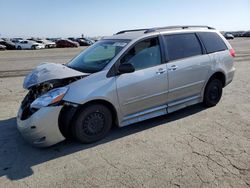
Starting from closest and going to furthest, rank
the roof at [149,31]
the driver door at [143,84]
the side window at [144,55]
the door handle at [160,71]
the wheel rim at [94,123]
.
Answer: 1. the wheel rim at [94,123]
2. the driver door at [143,84]
3. the side window at [144,55]
4. the door handle at [160,71]
5. the roof at [149,31]

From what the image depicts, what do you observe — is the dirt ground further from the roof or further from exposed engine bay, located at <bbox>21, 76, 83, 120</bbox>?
the roof

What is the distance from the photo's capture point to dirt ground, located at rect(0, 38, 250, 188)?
2.96 m

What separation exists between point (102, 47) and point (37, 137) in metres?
2.14

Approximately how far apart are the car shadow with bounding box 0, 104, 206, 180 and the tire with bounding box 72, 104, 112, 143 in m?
0.13

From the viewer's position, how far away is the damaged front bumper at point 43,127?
11.4ft

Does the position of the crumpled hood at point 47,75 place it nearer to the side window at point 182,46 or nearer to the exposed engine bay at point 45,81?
the exposed engine bay at point 45,81

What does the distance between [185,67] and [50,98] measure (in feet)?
8.69

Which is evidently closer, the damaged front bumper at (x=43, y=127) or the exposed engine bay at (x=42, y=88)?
the damaged front bumper at (x=43, y=127)

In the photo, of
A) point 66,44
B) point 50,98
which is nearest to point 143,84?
point 50,98

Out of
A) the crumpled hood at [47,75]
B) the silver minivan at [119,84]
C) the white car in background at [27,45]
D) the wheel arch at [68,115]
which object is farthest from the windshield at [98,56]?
the white car in background at [27,45]

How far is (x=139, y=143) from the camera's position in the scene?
391cm

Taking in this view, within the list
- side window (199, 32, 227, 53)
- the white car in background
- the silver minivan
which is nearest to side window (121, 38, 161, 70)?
the silver minivan

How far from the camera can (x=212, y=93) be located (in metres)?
5.52

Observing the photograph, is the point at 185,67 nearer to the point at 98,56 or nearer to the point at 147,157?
the point at 98,56
